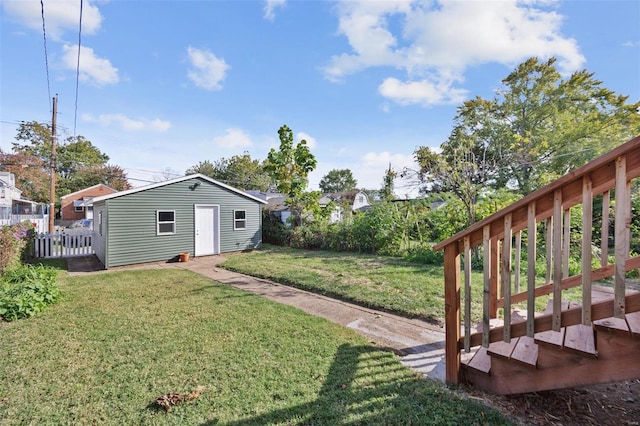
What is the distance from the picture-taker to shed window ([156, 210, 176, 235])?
32.3 ft

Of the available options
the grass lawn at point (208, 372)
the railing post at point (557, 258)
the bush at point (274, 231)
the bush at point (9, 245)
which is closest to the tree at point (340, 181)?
the bush at point (274, 231)

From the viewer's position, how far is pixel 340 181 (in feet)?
184

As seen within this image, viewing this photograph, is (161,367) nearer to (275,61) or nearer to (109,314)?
(109,314)

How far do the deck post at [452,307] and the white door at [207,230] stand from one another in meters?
10.2

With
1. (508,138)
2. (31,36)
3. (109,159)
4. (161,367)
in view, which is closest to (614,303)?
(161,367)

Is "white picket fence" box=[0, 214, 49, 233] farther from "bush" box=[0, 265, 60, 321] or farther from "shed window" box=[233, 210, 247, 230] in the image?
"shed window" box=[233, 210, 247, 230]

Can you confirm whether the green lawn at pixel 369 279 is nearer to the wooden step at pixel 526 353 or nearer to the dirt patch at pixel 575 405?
the dirt patch at pixel 575 405

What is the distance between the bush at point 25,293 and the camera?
421 cm

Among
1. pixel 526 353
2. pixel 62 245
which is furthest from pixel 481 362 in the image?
pixel 62 245

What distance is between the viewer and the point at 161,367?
9.33 feet

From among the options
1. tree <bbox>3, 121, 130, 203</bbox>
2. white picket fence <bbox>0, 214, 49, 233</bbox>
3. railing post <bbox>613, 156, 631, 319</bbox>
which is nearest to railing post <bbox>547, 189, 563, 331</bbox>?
railing post <bbox>613, 156, 631, 319</bbox>

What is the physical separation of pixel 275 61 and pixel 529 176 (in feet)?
51.5

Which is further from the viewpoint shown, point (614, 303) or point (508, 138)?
point (508, 138)

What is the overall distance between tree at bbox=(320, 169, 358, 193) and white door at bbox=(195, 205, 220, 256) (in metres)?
44.8
